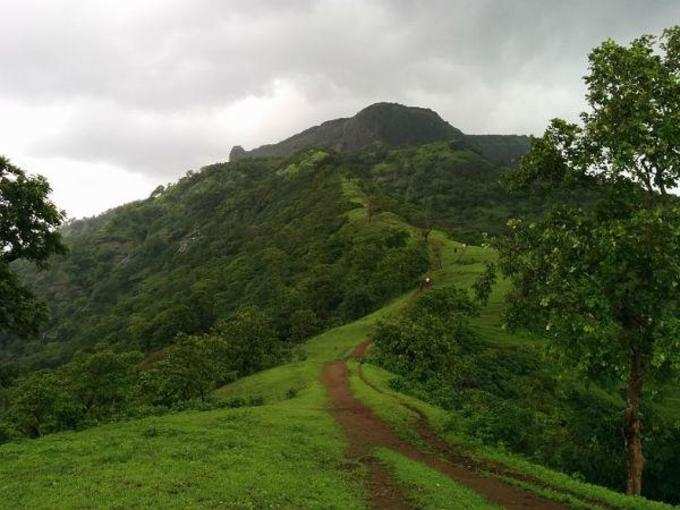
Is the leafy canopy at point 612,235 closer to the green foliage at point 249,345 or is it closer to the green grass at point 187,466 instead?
the green grass at point 187,466

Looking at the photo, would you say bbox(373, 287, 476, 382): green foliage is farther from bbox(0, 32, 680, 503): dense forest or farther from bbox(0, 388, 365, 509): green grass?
bbox(0, 388, 365, 509): green grass

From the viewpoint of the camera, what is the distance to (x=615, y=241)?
1925cm

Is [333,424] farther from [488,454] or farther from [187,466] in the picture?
[187,466]

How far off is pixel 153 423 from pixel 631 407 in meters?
22.8

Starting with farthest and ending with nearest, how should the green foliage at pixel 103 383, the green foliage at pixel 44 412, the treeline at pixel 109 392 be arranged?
the green foliage at pixel 103 383
the treeline at pixel 109 392
the green foliage at pixel 44 412

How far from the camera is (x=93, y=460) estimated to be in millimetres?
23656

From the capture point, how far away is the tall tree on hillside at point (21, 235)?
28266 millimetres

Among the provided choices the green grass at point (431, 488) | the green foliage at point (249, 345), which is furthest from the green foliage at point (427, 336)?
the green grass at point (431, 488)

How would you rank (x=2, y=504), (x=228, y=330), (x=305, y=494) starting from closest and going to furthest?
(x=2, y=504) < (x=305, y=494) < (x=228, y=330)

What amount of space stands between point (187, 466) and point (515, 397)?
A: 34703mm

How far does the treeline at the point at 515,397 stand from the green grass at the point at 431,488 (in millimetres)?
5734

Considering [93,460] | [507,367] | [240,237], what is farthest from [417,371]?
[240,237]

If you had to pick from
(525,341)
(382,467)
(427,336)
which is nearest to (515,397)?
(427,336)

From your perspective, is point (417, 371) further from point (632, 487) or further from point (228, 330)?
point (632, 487)
